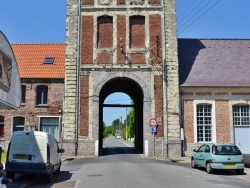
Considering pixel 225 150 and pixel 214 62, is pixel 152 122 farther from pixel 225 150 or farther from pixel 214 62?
pixel 225 150

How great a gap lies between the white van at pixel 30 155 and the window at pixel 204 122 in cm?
1599

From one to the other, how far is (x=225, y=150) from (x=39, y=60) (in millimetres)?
20533

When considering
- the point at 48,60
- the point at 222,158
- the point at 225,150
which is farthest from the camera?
the point at 48,60

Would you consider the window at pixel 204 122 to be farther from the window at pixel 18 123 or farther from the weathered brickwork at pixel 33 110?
the window at pixel 18 123

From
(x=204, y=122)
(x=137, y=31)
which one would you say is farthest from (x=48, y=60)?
(x=204, y=122)

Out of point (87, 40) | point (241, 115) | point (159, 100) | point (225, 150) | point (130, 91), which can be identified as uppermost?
point (87, 40)

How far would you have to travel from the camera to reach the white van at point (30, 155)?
533 inches

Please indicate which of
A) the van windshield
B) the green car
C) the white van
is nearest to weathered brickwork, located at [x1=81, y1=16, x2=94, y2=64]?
the green car

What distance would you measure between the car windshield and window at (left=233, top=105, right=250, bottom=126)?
1071 centimetres

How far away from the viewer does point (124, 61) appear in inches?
1102

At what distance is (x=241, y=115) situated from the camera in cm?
2812

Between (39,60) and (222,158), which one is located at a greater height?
(39,60)

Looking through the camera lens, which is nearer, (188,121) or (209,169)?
(209,169)

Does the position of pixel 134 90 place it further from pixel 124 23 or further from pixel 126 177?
pixel 126 177
